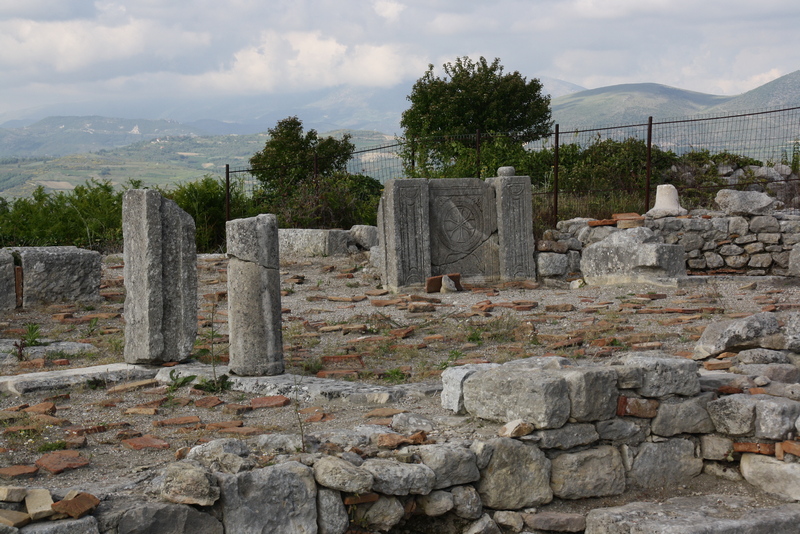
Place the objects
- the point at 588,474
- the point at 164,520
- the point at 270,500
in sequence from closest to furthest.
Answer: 1. the point at 164,520
2. the point at 270,500
3. the point at 588,474

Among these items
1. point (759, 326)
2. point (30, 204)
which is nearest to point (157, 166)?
point (30, 204)

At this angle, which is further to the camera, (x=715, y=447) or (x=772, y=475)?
(x=715, y=447)

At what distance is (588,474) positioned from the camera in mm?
4328

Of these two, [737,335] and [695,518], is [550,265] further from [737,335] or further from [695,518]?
[695,518]

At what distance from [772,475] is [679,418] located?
22.6 inches

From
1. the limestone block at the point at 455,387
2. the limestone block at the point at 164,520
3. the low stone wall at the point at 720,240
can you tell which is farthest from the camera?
the low stone wall at the point at 720,240

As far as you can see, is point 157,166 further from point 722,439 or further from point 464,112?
point 722,439

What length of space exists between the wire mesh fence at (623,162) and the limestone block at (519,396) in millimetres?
8569

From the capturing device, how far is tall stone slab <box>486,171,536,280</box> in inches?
432

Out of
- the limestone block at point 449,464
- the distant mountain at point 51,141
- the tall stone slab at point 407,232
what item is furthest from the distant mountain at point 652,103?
the distant mountain at point 51,141

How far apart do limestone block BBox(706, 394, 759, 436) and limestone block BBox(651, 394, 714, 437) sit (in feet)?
0.24

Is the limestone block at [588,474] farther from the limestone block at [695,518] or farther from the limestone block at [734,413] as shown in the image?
the limestone block at [734,413]

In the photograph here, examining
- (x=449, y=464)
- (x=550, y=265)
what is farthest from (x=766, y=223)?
(x=449, y=464)

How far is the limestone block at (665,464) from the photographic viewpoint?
449 cm
